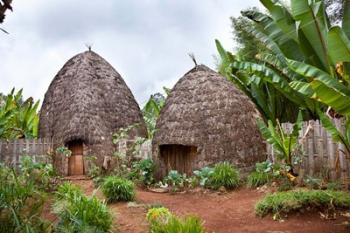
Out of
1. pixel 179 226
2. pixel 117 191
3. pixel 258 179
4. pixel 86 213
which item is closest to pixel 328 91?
pixel 179 226

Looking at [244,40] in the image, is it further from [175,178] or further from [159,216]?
[159,216]

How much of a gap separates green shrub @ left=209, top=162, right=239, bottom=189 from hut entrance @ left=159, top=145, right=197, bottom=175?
1.82 meters

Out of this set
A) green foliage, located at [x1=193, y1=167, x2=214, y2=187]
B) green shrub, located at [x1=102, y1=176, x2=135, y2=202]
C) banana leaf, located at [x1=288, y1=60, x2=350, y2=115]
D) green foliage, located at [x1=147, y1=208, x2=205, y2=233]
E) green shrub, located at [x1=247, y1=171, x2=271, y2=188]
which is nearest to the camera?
green foliage, located at [x1=147, y1=208, x2=205, y2=233]

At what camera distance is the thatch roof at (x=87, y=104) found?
1569 centimetres

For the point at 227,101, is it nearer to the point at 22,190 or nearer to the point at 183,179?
the point at 183,179

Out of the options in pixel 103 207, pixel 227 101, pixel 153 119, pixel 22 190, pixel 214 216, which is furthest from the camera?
pixel 153 119

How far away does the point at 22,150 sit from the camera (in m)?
14.9

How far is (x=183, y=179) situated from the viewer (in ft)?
38.3

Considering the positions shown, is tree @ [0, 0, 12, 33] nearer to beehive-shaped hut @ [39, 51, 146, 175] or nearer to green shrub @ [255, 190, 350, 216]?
green shrub @ [255, 190, 350, 216]

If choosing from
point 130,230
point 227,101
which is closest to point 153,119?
point 227,101

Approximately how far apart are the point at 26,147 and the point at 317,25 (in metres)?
11.1

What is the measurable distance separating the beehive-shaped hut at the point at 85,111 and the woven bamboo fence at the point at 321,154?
301 inches

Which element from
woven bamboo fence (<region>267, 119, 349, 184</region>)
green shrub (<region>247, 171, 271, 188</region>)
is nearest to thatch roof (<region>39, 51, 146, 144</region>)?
green shrub (<region>247, 171, 271, 188</region>)

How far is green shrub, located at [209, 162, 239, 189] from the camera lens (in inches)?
419
